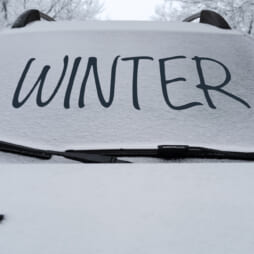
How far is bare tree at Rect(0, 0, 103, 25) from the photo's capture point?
10677mm

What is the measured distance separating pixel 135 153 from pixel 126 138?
0.07m

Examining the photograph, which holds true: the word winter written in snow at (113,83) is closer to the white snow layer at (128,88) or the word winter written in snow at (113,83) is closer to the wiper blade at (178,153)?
the white snow layer at (128,88)

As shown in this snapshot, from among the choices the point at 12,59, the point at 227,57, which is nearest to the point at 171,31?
the point at 227,57

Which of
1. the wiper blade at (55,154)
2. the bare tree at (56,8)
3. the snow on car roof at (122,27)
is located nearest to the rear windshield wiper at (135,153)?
the wiper blade at (55,154)

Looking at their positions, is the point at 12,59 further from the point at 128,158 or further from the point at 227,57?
the point at 227,57

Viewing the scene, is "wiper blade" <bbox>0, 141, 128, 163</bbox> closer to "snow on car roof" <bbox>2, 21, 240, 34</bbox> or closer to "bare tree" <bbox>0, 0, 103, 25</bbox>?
"snow on car roof" <bbox>2, 21, 240, 34</bbox>

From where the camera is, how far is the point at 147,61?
1.80m

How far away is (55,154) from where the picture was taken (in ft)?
4.82

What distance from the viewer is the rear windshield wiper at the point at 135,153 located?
1456 millimetres
